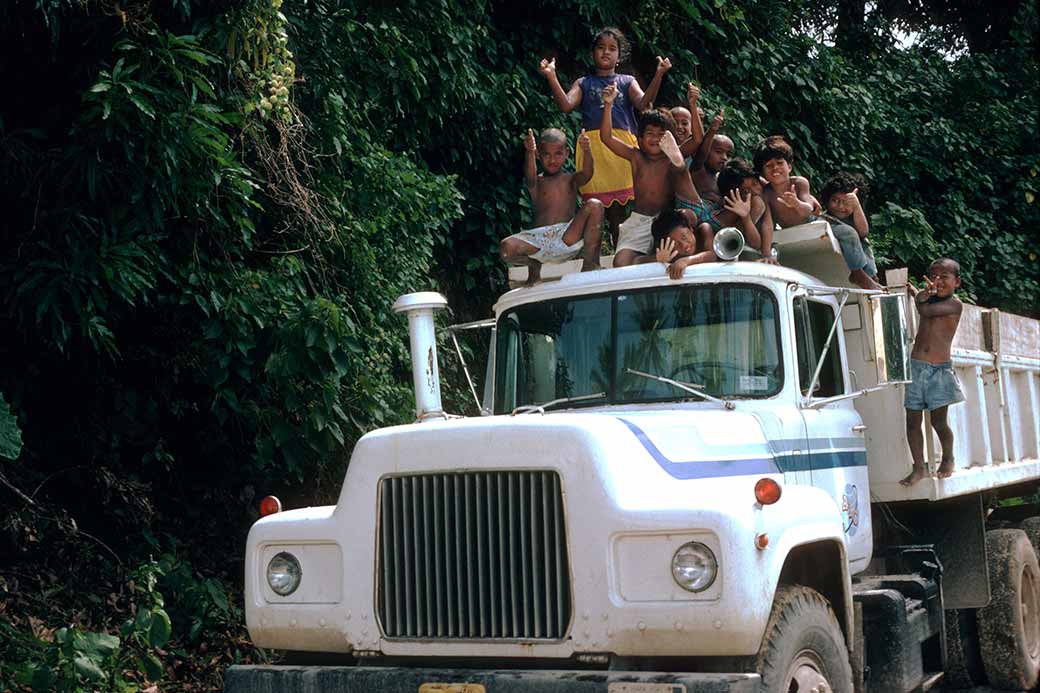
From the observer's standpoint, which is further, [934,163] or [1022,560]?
[934,163]

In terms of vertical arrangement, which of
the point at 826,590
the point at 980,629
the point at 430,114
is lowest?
the point at 980,629

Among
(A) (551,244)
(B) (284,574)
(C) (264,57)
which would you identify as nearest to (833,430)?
(A) (551,244)

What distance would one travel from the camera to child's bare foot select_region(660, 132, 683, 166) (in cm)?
661

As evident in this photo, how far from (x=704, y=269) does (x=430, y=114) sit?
4.95 metres

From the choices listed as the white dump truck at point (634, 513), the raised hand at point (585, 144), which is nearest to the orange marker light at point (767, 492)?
the white dump truck at point (634, 513)

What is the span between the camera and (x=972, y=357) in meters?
7.71

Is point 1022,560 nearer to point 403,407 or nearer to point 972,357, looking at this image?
point 972,357

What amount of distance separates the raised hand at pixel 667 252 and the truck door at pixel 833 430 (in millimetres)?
611

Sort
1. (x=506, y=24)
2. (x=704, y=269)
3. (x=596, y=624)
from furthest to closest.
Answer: (x=506, y=24), (x=704, y=269), (x=596, y=624)

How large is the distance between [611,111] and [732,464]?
10.1 ft

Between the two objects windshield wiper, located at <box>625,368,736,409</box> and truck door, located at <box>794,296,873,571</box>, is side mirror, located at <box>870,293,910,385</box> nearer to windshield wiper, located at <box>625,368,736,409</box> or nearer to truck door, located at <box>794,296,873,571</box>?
truck door, located at <box>794,296,873,571</box>

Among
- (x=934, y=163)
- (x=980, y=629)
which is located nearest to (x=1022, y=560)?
(x=980, y=629)

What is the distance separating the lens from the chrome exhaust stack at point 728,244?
5871 millimetres

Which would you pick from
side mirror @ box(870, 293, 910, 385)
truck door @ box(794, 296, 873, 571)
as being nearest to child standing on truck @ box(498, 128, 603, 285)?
truck door @ box(794, 296, 873, 571)
